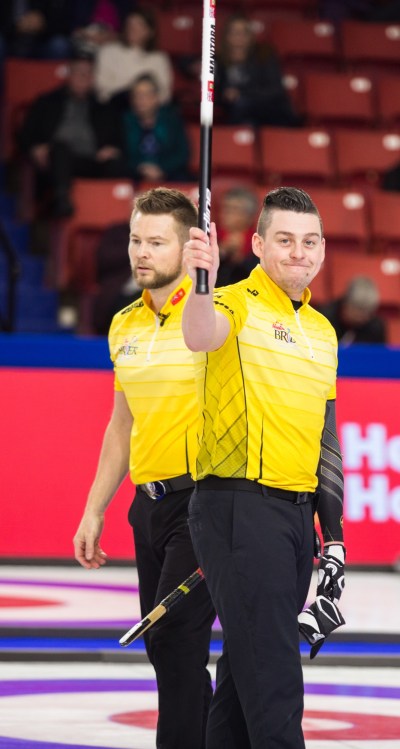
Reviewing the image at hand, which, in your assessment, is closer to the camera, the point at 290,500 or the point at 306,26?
the point at 290,500

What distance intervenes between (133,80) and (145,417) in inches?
384

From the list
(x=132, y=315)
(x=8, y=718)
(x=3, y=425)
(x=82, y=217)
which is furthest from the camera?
(x=82, y=217)

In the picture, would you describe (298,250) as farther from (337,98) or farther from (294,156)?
(337,98)

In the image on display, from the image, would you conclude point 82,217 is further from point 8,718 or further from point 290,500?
point 290,500

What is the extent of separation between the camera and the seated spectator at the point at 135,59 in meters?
14.2

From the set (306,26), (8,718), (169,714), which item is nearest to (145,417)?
(169,714)

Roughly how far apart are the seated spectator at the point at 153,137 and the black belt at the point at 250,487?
31.8 ft

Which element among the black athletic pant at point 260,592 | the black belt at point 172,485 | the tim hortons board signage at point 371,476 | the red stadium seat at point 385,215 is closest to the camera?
the black athletic pant at point 260,592

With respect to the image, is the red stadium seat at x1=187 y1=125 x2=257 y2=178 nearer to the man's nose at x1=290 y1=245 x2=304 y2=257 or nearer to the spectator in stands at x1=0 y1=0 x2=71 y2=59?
the spectator in stands at x1=0 y1=0 x2=71 y2=59

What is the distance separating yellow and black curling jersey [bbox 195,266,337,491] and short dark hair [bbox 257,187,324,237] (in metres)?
0.18

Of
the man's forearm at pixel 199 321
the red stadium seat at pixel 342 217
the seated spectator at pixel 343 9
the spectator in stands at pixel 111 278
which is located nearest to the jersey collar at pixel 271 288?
the man's forearm at pixel 199 321

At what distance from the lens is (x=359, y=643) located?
7.64 m

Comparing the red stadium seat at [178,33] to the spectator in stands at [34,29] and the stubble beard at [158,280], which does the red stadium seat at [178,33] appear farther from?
the stubble beard at [158,280]

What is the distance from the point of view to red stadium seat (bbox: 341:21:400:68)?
642 inches
